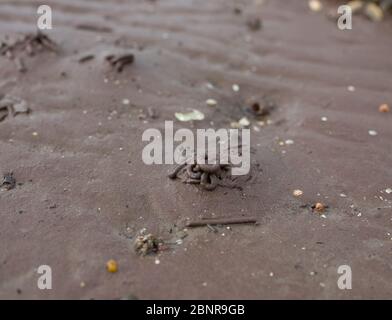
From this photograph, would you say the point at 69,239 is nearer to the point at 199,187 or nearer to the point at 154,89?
the point at 199,187

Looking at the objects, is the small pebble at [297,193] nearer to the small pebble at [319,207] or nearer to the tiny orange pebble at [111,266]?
the small pebble at [319,207]

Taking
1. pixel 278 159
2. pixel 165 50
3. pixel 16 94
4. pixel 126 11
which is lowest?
pixel 278 159

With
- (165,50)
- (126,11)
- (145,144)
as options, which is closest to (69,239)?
(145,144)

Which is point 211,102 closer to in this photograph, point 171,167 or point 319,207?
point 171,167

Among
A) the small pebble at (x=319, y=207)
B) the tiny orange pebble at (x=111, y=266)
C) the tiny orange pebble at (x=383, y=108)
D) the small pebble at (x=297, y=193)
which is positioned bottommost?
the tiny orange pebble at (x=111, y=266)

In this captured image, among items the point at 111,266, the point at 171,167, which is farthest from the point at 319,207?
the point at 111,266

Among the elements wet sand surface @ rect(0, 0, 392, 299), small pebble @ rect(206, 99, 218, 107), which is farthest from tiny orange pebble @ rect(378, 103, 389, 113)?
small pebble @ rect(206, 99, 218, 107)

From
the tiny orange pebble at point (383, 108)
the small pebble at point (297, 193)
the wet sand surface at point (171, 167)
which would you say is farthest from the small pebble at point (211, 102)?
the tiny orange pebble at point (383, 108)

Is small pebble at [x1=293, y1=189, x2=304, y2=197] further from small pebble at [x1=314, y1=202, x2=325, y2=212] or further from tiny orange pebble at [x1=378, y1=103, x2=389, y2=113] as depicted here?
tiny orange pebble at [x1=378, y1=103, x2=389, y2=113]
